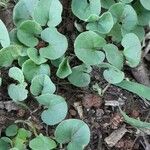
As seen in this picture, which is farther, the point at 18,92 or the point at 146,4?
the point at 146,4

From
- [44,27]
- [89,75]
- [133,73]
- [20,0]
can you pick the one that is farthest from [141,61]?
[20,0]

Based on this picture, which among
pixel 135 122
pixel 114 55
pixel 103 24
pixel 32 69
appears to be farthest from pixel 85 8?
pixel 135 122

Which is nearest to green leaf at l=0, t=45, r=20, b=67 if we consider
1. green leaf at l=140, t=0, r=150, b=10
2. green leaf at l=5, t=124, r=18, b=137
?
green leaf at l=5, t=124, r=18, b=137

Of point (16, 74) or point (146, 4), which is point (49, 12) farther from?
point (146, 4)

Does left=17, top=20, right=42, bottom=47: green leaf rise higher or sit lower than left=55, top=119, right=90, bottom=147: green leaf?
higher

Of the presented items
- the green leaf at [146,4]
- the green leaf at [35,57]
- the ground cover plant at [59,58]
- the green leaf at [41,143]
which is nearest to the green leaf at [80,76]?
the ground cover plant at [59,58]

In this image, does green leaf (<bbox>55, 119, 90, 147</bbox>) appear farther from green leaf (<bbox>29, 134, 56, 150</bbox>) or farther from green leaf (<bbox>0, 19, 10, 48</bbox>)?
green leaf (<bbox>0, 19, 10, 48</bbox>)

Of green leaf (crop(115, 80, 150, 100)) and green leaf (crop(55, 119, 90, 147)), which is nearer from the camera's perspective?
green leaf (crop(55, 119, 90, 147))
